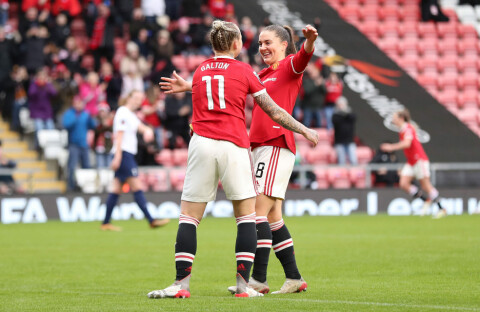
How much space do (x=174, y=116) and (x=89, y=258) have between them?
1093 cm

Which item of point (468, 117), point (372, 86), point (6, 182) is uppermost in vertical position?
point (372, 86)

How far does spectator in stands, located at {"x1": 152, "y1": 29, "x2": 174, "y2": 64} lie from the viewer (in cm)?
2359

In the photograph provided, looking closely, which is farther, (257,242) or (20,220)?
(20,220)

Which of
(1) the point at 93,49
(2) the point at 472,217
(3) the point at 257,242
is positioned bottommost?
(2) the point at 472,217

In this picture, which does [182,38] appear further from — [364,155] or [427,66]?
[427,66]

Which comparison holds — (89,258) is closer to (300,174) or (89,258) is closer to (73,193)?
(73,193)

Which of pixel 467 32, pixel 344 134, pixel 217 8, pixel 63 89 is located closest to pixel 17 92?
pixel 63 89

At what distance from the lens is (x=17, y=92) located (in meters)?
22.1

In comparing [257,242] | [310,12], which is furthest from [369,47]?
[257,242]

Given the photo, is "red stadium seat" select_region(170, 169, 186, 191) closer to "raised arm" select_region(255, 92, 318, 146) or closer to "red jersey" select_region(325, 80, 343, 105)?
"red jersey" select_region(325, 80, 343, 105)

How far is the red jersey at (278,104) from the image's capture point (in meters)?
7.84

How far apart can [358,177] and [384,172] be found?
2.35 feet

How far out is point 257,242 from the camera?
775cm

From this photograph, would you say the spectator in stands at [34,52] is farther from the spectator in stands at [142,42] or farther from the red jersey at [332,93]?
the red jersey at [332,93]
